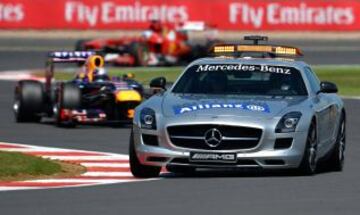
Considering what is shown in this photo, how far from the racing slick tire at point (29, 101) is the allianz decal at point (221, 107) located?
973cm

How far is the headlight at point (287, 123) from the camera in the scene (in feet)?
48.2

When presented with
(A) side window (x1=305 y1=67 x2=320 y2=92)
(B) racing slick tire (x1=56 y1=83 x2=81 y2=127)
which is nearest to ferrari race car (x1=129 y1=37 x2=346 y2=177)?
(A) side window (x1=305 y1=67 x2=320 y2=92)

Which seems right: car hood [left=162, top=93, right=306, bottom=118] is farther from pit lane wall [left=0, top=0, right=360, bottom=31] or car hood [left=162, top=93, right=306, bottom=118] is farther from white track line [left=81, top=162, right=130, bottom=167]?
pit lane wall [left=0, top=0, right=360, bottom=31]

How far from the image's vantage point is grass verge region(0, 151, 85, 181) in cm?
1530

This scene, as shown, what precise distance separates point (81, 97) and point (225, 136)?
945cm

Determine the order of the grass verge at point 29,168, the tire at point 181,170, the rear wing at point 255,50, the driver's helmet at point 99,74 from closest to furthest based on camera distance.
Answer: the tire at point 181,170
the grass verge at point 29,168
the rear wing at point 255,50
the driver's helmet at point 99,74

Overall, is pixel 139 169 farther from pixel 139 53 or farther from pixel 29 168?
pixel 139 53

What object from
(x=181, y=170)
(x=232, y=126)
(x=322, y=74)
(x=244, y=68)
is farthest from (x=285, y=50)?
(x=322, y=74)

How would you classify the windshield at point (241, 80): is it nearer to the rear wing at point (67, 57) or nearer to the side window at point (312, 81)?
the side window at point (312, 81)

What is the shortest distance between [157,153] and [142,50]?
28.8m

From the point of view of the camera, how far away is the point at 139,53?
43312 millimetres

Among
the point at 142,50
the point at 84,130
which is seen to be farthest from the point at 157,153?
the point at 142,50

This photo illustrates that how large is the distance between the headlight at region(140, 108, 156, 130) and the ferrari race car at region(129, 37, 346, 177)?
0.03 feet

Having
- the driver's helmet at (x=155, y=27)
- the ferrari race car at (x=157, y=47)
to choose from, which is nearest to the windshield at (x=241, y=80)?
the ferrari race car at (x=157, y=47)
